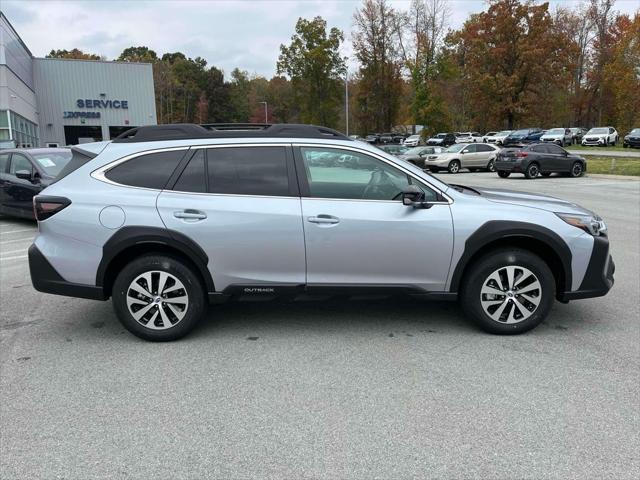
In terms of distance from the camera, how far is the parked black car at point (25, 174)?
32.9ft

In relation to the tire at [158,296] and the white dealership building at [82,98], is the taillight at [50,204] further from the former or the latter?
the white dealership building at [82,98]

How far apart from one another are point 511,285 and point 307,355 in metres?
1.82

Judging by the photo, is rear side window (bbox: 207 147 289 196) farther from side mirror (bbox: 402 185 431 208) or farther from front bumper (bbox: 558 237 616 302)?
front bumper (bbox: 558 237 616 302)

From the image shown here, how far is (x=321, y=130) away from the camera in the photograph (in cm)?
478

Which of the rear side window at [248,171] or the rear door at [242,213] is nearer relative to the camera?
the rear door at [242,213]

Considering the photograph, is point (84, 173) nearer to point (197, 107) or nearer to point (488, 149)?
point (488, 149)

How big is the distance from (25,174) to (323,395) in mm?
8853

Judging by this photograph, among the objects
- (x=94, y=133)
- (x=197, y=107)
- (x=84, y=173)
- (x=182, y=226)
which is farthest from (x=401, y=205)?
(x=197, y=107)

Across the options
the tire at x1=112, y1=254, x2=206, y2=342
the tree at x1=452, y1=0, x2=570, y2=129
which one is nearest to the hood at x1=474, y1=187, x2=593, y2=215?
the tire at x1=112, y1=254, x2=206, y2=342

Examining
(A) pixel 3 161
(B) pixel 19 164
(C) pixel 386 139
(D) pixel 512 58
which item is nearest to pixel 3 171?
(A) pixel 3 161

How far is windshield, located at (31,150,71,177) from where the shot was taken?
10.2 meters

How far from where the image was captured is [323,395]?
3.52m

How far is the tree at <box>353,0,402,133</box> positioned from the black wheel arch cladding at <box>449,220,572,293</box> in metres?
63.5

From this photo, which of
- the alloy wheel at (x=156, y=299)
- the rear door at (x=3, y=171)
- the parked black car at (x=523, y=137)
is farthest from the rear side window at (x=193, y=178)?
the parked black car at (x=523, y=137)
